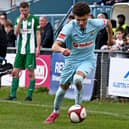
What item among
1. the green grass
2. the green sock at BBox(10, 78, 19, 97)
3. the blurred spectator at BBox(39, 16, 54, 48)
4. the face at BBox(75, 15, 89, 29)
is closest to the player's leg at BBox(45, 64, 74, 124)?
the green grass

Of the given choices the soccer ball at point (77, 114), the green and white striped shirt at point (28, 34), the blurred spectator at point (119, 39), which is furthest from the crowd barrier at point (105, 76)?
the soccer ball at point (77, 114)

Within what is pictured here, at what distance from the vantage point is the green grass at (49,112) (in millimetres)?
10961

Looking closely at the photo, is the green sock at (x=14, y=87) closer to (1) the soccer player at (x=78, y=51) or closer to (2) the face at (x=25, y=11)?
(2) the face at (x=25, y=11)

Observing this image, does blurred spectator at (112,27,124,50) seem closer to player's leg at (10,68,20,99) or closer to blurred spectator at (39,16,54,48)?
player's leg at (10,68,20,99)

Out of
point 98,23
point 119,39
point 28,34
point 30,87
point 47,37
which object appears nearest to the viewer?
point 98,23

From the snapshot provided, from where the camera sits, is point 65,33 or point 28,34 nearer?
point 65,33

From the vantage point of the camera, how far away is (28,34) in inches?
623

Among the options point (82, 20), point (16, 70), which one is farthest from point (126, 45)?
point (82, 20)

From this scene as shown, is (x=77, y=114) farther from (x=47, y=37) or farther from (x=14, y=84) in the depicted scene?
(x=47, y=37)

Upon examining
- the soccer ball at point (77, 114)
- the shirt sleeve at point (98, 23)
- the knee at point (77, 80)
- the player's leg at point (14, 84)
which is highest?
the shirt sleeve at point (98, 23)

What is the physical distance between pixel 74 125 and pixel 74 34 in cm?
156

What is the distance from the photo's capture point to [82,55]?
1130cm

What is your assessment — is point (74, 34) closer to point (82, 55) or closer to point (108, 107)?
point (82, 55)

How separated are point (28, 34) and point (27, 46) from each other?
0.30 meters
